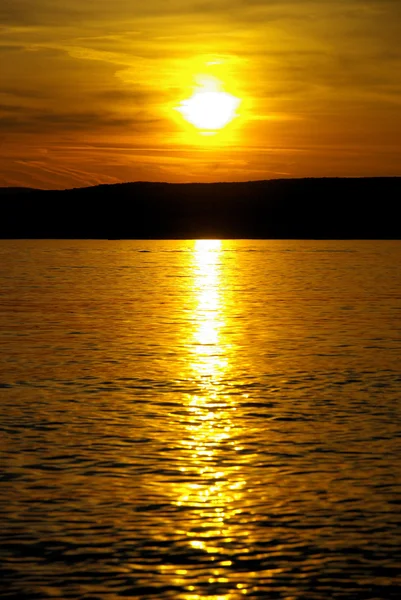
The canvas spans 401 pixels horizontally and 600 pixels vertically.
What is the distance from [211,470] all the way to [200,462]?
0.64m

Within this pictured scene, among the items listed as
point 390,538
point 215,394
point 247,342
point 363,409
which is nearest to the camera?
point 390,538

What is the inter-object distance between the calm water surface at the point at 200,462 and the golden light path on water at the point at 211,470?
0.04 meters

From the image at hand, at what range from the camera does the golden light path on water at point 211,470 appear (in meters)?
14.8

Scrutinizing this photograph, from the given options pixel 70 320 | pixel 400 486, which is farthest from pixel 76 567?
pixel 70 320

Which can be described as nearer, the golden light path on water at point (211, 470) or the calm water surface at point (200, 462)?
the calm water surface at point (200, 462)

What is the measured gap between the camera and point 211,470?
19.2 m

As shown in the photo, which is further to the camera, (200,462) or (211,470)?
(200,462)

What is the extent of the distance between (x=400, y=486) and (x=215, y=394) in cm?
999

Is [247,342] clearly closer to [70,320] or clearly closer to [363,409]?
[70,320]

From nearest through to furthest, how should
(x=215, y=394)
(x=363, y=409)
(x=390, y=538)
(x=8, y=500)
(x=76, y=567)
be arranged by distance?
(x=76, y=567)
(x=390, y=538)
(x=8, y=500)
(x=363, y=409)
(x=215, y=394)

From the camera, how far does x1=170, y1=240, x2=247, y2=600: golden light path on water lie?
14.8 metres

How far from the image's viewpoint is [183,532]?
15.6 meters

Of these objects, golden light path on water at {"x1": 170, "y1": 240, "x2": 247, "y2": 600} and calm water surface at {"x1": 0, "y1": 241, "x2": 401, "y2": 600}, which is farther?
golden light path on water at {"x1": 170, "y1": 240, "x2": 247, "y2": 600}

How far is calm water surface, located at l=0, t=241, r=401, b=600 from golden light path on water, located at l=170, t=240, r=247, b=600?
0.04 meters
